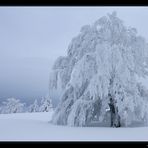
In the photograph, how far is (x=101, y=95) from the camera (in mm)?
3840

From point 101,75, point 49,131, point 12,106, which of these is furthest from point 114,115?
point 12,106

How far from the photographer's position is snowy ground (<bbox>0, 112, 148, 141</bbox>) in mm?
3518

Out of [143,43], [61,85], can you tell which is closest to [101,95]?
[61,85]

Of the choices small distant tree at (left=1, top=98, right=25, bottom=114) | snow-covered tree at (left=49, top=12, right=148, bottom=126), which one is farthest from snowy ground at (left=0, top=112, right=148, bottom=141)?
snow-covered tree at (left=49, top=12, right=148, bottom=126)

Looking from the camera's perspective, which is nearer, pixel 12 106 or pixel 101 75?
pixel 12 106

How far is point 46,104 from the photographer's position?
12.3ft

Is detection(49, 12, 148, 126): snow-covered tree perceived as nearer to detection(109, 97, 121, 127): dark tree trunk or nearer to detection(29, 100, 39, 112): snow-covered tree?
detection(109, 97, 121, 127): dark tree trunk

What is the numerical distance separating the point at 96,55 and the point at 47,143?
3.73 feet

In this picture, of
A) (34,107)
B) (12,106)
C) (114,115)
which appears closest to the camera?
(12,106)

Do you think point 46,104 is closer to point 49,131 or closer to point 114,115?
point 49,131

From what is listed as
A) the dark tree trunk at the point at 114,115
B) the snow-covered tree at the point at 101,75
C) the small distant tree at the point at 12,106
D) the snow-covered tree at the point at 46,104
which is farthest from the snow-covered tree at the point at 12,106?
the dark tree trunk at the point at 114,115

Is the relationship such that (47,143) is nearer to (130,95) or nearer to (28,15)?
(130,95)

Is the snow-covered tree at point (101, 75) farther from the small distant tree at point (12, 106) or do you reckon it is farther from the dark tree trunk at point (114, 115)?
the small distant tree at point (12, 106)

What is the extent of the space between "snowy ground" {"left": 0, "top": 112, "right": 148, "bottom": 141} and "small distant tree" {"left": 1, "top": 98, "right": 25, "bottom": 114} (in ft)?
0.16
